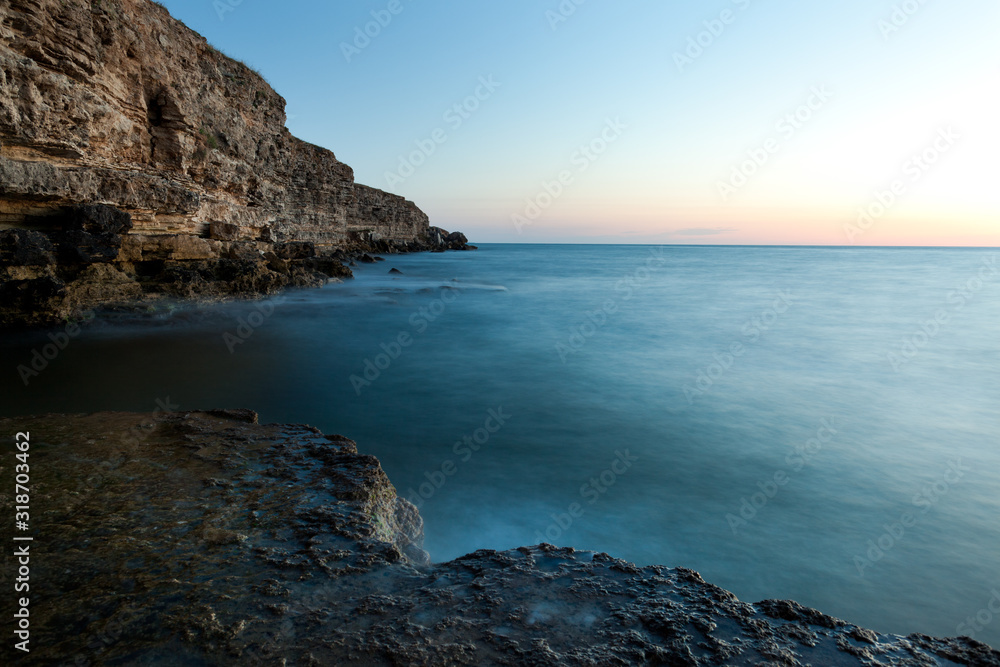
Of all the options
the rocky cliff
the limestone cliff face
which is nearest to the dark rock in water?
the limestone cliff face

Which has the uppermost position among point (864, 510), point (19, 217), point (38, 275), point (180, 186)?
point (180, 186)

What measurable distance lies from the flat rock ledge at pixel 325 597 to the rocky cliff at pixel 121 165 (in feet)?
25.0

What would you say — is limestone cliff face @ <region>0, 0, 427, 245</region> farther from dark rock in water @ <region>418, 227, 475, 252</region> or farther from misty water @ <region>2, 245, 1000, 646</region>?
dark rock in water @ <region>418, 227, 475, 252</region>

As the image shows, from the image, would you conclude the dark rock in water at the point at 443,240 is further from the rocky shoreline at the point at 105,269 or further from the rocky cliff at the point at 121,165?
the rocky shoreline at the point at 105,269

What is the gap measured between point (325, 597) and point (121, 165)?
1160cm

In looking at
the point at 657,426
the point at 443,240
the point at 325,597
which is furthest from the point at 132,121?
the point at 443,240

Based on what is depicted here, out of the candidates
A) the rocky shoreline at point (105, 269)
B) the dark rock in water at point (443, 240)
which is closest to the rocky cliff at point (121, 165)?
the rocky shoreline at point (105, 269)

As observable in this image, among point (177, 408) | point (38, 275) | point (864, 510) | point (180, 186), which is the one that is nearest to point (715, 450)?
point (864, 510)

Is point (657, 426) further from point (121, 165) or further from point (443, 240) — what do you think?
point (443, 240)

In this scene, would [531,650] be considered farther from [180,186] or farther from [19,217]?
[180,186]

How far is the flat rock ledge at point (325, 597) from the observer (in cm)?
158

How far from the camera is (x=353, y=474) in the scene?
2.98 m

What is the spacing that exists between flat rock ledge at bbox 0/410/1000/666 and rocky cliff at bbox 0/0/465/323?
25.0ft

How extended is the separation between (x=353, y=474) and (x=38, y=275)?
8.53 metres
